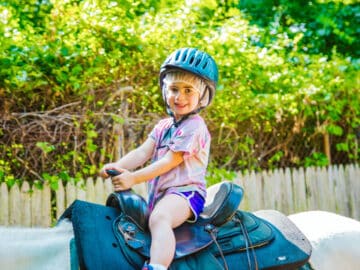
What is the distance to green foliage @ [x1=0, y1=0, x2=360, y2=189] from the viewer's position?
4.92 meters

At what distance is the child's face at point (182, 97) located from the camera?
9.11 feet

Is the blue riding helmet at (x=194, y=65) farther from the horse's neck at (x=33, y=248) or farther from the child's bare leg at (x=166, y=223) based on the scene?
the horse's neck at (x=33, y=248)

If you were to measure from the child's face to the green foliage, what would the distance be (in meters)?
2.23

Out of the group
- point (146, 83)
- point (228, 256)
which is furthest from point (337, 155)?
point (228, 256)

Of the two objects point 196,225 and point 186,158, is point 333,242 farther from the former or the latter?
point 186,158

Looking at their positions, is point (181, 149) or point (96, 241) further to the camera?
point (181, 149)

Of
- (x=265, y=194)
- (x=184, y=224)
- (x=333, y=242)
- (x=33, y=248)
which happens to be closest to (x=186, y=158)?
(x=184, y=224)

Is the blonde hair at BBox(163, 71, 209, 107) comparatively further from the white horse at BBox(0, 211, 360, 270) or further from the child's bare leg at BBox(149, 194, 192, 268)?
the white horse at BBox(0, 211, 360, 270)

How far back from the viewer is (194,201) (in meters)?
2.67

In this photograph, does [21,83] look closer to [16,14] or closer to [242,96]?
[16,14]

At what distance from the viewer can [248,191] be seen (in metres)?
6.48

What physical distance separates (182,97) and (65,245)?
94cm

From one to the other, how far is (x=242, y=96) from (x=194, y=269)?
3.93 m

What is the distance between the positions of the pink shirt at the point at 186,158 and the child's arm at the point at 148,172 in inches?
1.5
